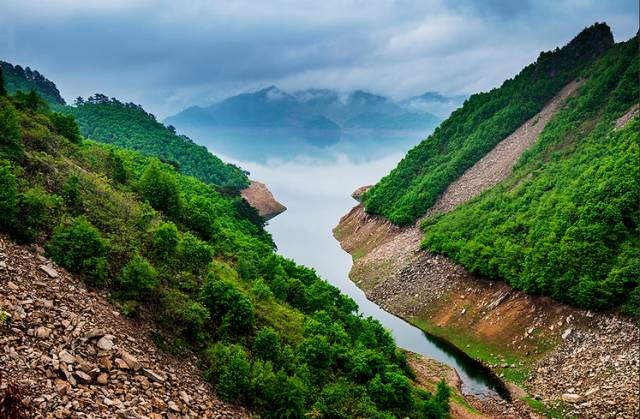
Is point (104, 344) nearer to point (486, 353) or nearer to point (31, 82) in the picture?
point (486, 353)

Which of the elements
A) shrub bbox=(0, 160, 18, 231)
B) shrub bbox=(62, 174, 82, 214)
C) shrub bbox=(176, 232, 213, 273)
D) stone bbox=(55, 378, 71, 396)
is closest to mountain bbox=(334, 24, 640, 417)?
shrub bbox=(176, 232, 213, 273)

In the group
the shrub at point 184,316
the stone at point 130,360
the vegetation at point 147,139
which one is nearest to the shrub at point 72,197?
→ the shrub at point 184,316

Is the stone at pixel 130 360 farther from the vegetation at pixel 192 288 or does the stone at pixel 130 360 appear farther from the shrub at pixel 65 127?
the shrub at pixel 65 127

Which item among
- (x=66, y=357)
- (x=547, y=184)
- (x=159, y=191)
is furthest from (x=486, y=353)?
(x=66, y=357)

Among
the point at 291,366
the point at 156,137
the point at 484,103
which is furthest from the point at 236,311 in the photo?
the point at 156,137

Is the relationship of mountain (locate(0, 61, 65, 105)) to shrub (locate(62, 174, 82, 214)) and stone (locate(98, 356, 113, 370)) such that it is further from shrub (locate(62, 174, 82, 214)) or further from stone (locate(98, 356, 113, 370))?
stone (locate(98, 356, 113, 370))

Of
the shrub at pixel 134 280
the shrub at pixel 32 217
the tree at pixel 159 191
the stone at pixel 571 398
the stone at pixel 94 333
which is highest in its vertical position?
the tree at pixel 159 191

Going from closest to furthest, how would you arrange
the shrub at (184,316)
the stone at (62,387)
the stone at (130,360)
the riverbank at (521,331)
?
the stone at (62,387) → the stone at (130,360) → the shrub at (184,316) → the riverbank at (521,331)
